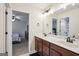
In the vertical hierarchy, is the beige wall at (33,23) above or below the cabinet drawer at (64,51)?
above

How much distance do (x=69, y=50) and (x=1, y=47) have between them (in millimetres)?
2175

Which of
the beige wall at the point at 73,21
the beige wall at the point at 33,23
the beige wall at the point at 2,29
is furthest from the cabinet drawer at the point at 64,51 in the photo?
the beige wall at the point at 2,29

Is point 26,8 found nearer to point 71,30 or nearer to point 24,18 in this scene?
point 24,18

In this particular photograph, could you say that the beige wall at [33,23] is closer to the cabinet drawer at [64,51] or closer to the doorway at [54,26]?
the doorway at [54,26]

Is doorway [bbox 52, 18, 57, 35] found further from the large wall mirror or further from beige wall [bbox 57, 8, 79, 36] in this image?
beige wall [bbox 57, 8, 79, 36]

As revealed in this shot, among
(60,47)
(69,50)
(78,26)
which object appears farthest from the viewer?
(78,26)

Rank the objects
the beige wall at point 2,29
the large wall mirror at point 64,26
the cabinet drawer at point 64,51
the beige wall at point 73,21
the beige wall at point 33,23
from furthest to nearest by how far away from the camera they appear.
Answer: the beige wall at point 33,23
the beige wall at point 2,29
the large wall mirror at point 64,26
the beige wall at point 73,21
the cabinet drawer at point 64,51

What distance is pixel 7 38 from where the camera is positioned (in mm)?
2727

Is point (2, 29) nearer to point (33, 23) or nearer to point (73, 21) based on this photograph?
point (33, 23)

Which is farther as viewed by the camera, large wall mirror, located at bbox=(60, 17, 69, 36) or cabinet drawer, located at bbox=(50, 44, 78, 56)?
large wall mirror, located at bbox=(60, 17, 69, 36)

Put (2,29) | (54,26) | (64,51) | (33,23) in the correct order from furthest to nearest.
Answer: (33,23), (54,26), (2,29), (64,51)

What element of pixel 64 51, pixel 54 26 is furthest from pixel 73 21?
pixel 64 51

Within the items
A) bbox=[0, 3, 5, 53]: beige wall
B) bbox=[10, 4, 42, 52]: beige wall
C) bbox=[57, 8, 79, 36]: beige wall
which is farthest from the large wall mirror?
bbox=[0, 3, 5, 53]: beige wall

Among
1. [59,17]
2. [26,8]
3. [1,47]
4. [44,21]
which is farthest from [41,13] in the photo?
[1,47]
